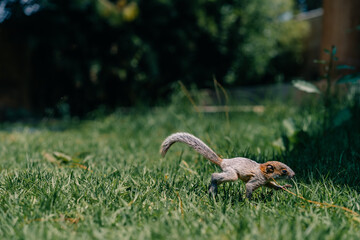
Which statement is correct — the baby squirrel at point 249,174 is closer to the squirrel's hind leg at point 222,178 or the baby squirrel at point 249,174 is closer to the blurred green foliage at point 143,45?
the squirrel's hind leg at point 222,178

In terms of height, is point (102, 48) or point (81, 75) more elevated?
point (102, 48)

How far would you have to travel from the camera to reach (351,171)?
1.81 m

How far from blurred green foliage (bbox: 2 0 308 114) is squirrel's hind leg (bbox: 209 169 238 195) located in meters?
3.84

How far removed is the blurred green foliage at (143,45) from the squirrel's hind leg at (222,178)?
3839 mm

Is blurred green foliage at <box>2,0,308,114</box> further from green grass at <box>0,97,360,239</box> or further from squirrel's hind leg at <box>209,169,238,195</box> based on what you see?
squirrel's hind leg at <box>209,169,238,195</box>

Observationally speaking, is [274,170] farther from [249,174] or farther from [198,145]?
[198,145]

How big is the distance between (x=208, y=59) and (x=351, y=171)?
6.80 m

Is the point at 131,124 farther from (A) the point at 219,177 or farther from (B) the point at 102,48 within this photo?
(A) the point at 219,177

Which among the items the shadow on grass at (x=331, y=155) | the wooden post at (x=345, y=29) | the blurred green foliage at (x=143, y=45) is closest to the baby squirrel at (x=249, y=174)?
the shadow on grass at (x=331, y=155)

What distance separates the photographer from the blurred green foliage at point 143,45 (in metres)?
5.40

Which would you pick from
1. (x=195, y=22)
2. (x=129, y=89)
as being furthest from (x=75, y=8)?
(x=195, y=22)

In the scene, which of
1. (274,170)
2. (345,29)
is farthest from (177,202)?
(345,29)

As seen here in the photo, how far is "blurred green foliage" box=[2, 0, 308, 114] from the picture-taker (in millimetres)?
5398

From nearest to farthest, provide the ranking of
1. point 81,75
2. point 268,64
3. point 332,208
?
point 332,208 < point 81,75 < point 268,64
